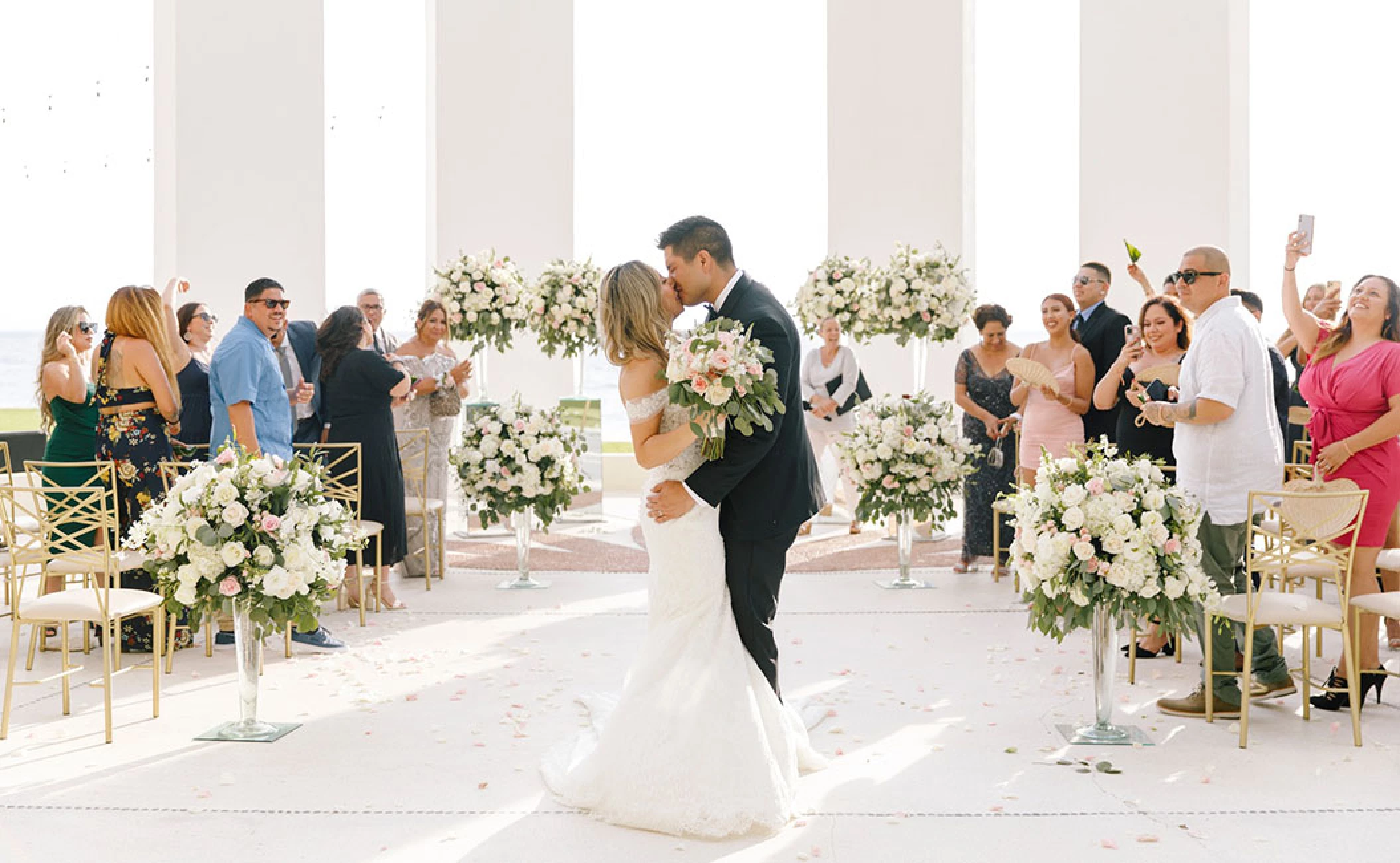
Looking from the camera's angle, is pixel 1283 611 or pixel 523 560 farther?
pixel 523 560

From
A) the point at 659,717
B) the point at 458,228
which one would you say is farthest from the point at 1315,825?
the point at 458,228

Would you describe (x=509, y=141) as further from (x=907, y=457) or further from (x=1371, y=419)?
(x=1371, y=419)

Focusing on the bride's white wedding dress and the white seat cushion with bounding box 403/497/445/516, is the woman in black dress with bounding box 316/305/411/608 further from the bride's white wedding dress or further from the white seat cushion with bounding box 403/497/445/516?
the bride's white wedding dress

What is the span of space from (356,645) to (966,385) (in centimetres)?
463

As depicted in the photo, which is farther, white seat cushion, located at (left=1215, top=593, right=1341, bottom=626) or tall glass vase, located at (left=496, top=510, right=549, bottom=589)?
tall glass vase, located at (left=496, top=510, right=549, bottom=589)

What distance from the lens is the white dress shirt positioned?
5.05 meters

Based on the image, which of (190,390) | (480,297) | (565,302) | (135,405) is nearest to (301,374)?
(190,390)

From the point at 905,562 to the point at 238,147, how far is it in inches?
330

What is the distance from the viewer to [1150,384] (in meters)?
6.31

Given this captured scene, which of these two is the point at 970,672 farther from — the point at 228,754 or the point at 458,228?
the point at 458,228

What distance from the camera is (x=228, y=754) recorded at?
4.66 m

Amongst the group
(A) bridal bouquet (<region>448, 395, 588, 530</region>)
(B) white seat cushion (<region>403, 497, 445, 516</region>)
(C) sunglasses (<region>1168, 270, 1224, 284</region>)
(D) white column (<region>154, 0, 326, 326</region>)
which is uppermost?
(D) white column (<region>154, 0, 326, 326</region>)

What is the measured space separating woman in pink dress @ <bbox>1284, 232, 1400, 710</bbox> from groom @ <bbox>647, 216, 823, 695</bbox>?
9.33ft

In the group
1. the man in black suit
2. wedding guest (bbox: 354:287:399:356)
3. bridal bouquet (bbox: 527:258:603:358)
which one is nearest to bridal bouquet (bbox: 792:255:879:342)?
bridal bouquet (bbox: 527:258:603:358)
